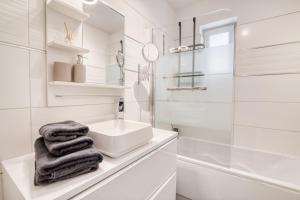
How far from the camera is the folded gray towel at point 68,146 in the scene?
574 mm

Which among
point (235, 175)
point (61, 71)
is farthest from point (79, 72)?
point (235, 175)

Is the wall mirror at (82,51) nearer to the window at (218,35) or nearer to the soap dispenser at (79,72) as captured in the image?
the soap dispenser at (79,72)

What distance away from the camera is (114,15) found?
1.27m

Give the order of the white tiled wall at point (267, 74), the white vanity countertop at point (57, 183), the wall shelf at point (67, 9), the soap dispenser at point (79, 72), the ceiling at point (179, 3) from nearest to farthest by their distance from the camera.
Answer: the white vanity countertop at point (57, 183)
the wall shelf at point (67, 9)
the soap dispenser at point (79, 72)
the white tiled wall at point (267, 74)
the ceiling at point (179, 3)

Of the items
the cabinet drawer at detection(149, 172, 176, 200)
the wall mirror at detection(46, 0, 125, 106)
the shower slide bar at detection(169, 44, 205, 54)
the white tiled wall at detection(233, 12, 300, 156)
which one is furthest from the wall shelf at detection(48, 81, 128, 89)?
the white tiled wall at detection(233, 12, 300, 156)

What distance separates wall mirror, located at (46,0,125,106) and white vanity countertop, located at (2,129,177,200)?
13.2 inches

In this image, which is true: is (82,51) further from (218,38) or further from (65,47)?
(218,38)

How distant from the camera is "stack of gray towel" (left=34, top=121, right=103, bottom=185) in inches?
20.6

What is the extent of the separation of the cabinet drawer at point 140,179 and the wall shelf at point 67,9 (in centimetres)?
94

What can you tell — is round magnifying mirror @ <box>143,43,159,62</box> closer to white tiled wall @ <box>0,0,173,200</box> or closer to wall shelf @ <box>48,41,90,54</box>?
wall shelf @ <box>48,41,90,54</box>

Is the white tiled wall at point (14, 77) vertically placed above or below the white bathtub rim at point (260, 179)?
above

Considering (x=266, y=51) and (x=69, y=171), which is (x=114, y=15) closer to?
(x=69, y=171)

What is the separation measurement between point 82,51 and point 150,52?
99 centimetres

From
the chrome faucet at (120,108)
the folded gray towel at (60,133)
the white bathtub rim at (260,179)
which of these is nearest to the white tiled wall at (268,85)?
the white bathtub rim at (260,179)
